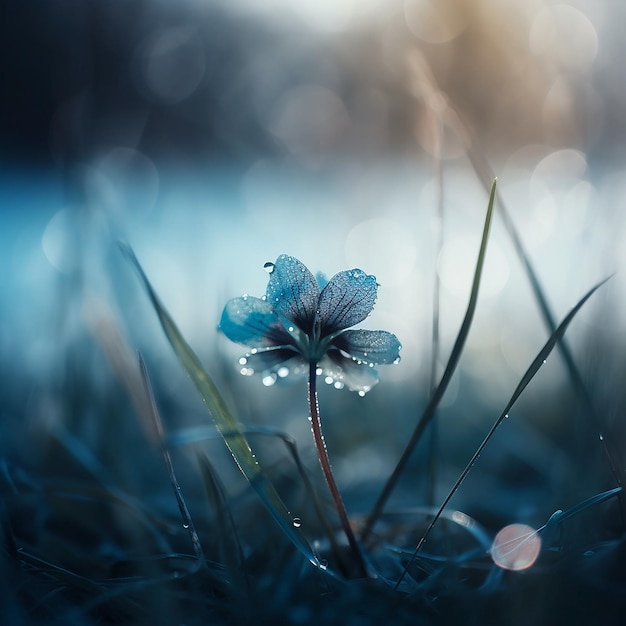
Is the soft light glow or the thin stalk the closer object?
the soft light glow

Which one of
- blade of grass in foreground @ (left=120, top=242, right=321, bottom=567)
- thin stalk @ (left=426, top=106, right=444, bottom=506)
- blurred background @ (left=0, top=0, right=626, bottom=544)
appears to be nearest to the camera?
blade of grass in foreground @ (left=120, top=242, right=321, bottom=567)

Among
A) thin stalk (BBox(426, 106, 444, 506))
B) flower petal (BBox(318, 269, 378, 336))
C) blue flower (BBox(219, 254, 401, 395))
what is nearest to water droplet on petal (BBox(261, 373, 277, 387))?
blue flower (BBox(219, 254, 401, 395))

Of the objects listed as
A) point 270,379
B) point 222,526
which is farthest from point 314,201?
point 222,526

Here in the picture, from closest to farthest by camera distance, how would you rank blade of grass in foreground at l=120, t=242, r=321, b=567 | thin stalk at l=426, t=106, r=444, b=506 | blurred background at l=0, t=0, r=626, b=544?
blade of grass in foreground at l=120, t=242, r=321, b=567 → thin stalk at l=426, t=106, r=444, b=506 → blurred background at l=0, t=0, r=626, b=544

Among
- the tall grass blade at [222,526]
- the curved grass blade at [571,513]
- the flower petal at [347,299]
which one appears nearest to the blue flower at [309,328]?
the flower petal at [347,299]

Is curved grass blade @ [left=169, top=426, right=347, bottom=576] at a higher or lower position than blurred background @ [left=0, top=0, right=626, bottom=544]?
lower

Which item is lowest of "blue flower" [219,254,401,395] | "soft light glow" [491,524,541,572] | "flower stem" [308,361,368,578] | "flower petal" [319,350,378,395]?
"soft light glow" [491,524,541,572]

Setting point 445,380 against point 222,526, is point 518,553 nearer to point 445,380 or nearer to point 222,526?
point 445,380

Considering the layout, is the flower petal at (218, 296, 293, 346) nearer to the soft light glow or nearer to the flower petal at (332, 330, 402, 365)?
the flower petal at (332, 330, 402, 365)

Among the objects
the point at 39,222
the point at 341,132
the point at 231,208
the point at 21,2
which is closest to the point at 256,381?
the point at 39,222
